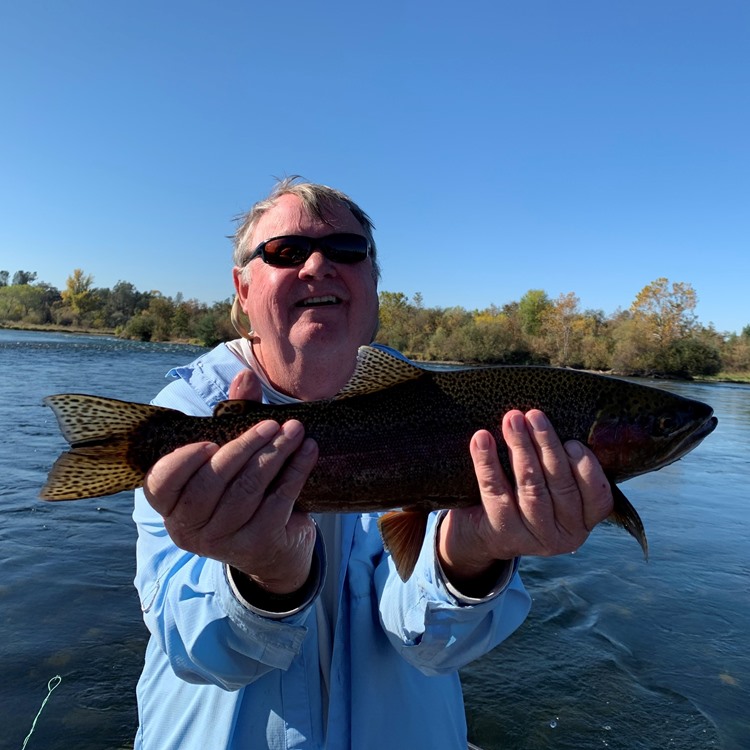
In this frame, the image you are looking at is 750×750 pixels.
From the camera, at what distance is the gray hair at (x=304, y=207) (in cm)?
370

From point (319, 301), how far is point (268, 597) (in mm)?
1699

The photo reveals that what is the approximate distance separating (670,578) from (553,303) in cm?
10055

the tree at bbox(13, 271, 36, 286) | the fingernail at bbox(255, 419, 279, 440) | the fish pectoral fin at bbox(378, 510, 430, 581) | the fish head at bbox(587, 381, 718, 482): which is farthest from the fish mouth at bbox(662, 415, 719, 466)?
the tree at bbox(13, 271, 36, 286)

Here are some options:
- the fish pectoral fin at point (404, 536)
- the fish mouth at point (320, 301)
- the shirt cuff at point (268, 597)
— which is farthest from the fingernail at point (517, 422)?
the fish mouth at point (320, 301)

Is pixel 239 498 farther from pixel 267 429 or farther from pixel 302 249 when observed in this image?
pixel 302 249

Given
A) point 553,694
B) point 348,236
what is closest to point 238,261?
point 348,236

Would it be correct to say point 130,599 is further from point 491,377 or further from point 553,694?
point 491,377

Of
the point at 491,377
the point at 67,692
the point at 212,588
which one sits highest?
the point at 491,377

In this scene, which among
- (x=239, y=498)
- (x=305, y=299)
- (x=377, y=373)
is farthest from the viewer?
(x=305, y=299)

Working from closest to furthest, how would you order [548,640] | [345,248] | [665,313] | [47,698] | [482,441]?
1. [482,441]
2. [345,248]
3. [47,698]
4. [548,640]
5. [665,313]

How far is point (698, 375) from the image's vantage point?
74375mm

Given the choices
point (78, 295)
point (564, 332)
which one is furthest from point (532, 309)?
point (78, 295)

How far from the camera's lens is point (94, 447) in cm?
260

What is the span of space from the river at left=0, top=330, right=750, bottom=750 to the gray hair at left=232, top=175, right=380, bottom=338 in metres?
4.25
